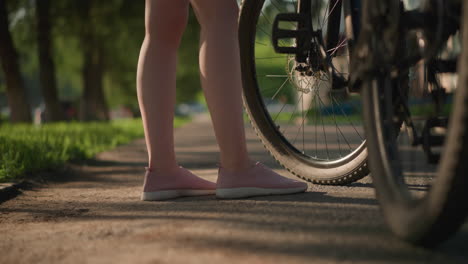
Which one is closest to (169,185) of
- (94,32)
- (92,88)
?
(94,32)

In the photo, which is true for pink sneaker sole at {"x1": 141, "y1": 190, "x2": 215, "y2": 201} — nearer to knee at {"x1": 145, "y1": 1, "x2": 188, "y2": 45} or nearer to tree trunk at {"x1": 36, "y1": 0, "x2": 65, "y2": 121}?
knee at {"x1": 145, "y1": 1, "x2": 188, "y2": 45}

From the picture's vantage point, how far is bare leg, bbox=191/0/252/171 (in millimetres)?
2674

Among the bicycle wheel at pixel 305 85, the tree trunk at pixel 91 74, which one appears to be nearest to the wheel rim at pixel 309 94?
the bicycle wheel at pixel 305 85

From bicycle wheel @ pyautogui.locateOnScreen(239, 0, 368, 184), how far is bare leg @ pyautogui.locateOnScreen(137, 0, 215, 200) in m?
0.53

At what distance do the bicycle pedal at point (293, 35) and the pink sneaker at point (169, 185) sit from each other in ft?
2.55

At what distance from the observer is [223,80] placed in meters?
2.68

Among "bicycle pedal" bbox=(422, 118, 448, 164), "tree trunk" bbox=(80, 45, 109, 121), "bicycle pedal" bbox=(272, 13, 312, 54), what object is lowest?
"tree trunk" bbox=(80, 45, 109, 121)

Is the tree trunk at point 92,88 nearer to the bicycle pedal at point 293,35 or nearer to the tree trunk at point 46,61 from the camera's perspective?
the tree trunk at point 46,61

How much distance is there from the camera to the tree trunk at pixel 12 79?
35.9ft

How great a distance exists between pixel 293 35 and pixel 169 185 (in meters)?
0.97

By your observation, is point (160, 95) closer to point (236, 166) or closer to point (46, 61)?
point (236, 166)

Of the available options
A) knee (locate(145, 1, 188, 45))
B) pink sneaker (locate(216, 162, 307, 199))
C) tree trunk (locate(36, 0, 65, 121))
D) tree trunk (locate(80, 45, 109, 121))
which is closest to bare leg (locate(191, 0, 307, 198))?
pink sneaker (locate(216, 162, 307, 199))

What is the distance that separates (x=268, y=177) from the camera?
2742 millimetres

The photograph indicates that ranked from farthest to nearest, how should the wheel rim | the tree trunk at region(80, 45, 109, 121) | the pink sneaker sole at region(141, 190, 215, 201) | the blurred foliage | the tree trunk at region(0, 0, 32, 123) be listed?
the tree trunk at region(80, 45, 109, 121) → the blurred foliage → the tree trunk at region(0, 0, 32, 123) → the wheel rim → the pink sneaker sole at region(141, 190, 215, 201)
